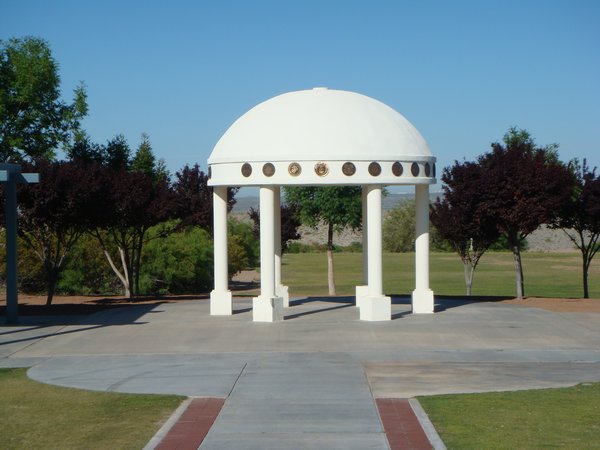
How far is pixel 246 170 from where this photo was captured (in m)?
23.8

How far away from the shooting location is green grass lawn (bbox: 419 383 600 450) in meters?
11.8

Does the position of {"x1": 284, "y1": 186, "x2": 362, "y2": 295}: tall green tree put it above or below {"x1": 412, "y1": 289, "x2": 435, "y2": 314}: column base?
above

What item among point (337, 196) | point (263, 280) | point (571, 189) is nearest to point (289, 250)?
point (337, 196)

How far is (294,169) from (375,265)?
2992 mm

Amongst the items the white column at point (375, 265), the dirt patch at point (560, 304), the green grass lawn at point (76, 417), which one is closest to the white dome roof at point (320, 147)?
the white column at point (375, 265)

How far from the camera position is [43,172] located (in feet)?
92.5

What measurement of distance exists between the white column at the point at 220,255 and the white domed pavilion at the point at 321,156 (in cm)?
71

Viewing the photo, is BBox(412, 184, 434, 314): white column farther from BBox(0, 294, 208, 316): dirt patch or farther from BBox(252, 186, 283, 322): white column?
BBox(0, 294, 208, 316): dirt patch

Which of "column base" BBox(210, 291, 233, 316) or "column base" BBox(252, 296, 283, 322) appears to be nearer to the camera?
"column base" BBox(252, 296, 283, 322)

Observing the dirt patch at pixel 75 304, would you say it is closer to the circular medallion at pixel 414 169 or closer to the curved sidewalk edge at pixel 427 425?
the circular medallion at pixel 414 169

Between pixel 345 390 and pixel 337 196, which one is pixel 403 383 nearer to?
pixel 345 390

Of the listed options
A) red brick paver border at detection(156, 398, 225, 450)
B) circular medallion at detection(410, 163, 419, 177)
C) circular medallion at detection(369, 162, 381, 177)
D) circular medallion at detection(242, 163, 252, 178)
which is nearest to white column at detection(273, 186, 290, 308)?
circular medallion at detection(242, 163, 252, 178)

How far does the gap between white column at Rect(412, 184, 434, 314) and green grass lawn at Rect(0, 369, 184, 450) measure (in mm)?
11623

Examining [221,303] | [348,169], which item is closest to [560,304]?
[348,169]
